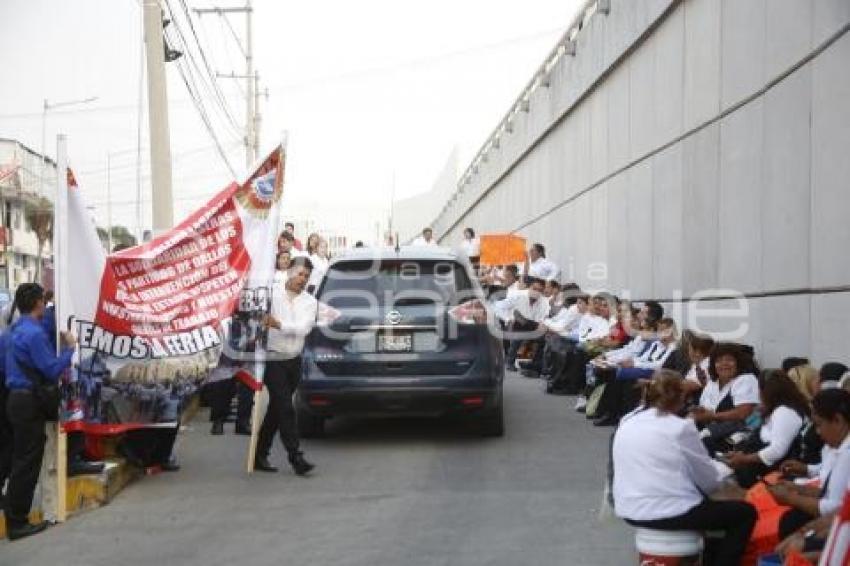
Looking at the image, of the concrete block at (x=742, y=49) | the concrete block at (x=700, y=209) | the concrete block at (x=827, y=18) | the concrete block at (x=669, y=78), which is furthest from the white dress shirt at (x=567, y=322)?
the concrete block at (x=827, y=18)

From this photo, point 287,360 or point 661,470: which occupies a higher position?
point 287,360

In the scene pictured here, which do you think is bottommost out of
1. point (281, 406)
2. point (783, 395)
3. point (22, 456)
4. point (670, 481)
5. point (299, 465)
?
point (299, 465)

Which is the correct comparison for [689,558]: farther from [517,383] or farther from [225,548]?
[517,383]

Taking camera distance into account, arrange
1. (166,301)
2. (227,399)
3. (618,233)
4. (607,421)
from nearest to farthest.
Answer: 1. (166,301)
2. (227,399)
3. (607,421)
4. (618,233)

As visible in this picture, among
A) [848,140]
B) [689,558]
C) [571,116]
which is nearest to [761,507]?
[689,558]

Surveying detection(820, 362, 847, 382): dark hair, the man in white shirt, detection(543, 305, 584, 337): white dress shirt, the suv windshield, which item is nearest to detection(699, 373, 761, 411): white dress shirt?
detection(820, 362, 847, 382): dark hair

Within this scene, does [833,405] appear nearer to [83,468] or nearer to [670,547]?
[670,547]

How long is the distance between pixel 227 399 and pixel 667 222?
564 centimetres

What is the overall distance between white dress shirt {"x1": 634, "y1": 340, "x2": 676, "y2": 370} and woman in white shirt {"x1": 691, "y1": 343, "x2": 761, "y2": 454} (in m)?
2.37

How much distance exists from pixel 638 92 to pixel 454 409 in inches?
256

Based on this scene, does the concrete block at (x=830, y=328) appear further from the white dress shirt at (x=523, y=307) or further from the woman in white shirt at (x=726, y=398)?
the white dress shirt at (x=523, y=307)

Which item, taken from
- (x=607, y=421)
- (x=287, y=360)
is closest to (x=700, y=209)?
(x=607, y=421)

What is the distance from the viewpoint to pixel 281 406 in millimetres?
8469

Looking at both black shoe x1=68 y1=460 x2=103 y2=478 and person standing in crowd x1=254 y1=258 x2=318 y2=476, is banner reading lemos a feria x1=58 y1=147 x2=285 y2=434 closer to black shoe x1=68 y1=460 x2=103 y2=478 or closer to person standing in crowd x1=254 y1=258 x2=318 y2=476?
person standing in crowd x1=254 y1=258 x2=318 y2=476
